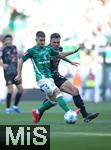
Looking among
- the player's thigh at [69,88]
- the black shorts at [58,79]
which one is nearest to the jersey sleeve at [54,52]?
the black shorts at [58,79]

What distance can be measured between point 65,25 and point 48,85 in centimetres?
2380

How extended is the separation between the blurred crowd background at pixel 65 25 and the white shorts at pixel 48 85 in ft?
67.2

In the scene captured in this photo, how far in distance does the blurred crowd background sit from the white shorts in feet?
67.2

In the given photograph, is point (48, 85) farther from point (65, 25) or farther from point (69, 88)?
point (65, 25)

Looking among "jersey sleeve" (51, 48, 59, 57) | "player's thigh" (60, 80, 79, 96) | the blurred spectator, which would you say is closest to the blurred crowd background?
the blurred spectator

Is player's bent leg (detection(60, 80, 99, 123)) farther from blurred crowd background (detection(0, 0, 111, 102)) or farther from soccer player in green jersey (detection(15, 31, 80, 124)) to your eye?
blurred crowd background (detection(0, 0, 111, 102))

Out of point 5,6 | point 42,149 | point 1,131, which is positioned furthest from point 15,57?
point 5,6

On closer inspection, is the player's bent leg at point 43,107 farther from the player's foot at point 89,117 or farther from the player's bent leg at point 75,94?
the player's foot at point 89,117

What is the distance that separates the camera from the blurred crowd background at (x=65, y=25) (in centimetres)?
3469

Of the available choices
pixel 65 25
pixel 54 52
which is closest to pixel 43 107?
pixel 54 52

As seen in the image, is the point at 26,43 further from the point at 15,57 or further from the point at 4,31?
the point at 15,57

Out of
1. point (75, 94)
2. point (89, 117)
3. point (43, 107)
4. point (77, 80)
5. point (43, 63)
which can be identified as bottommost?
point (89, 117)

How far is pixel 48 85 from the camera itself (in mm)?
13281

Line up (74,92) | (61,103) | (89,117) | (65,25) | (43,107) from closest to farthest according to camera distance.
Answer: (61,103)
(89,117)
(74,92)
(43,107)
(65,25)
